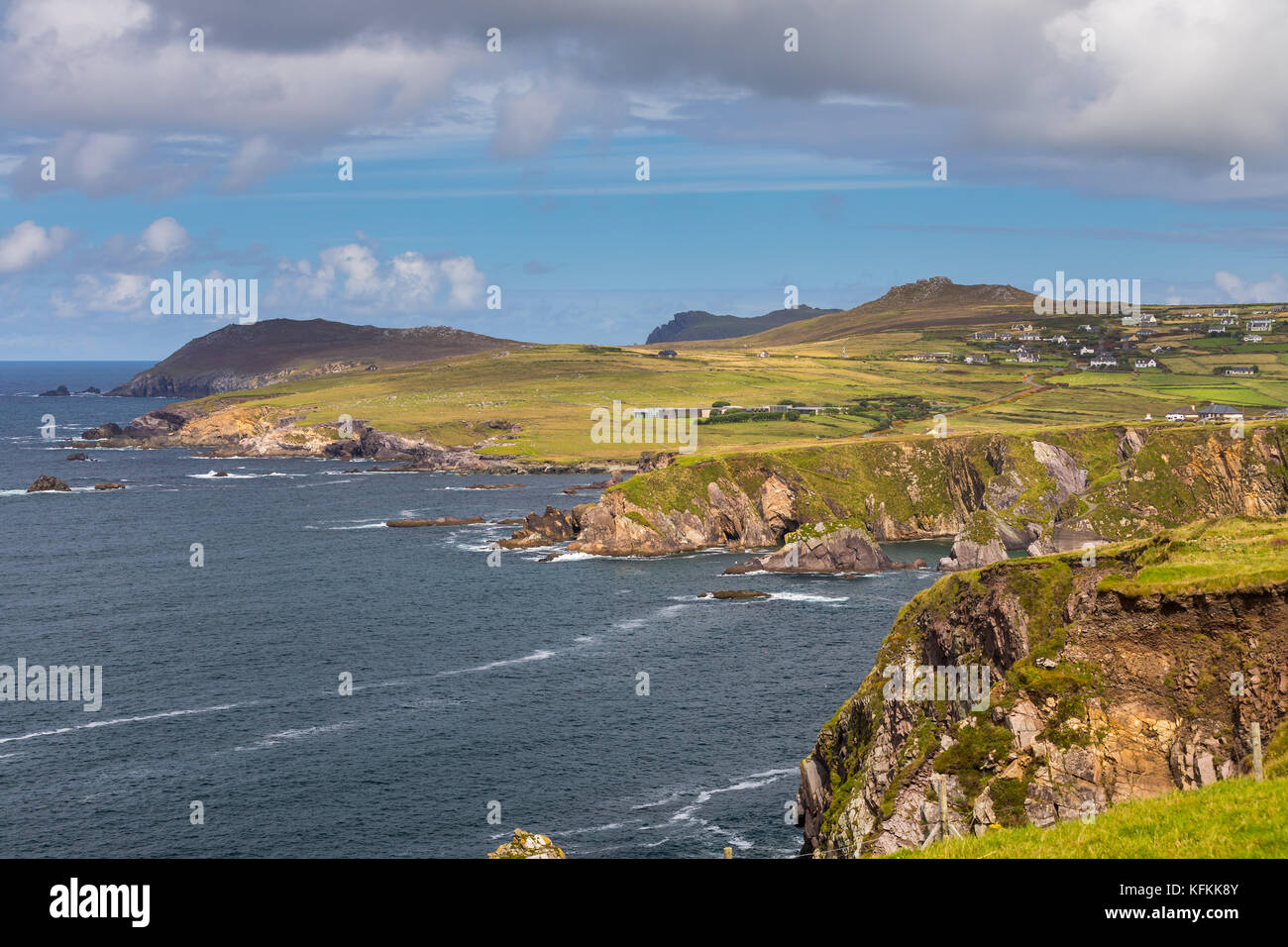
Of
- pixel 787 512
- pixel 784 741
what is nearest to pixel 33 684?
pixel 784 741

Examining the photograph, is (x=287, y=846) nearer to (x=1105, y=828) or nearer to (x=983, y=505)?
(x=1105, y=828)

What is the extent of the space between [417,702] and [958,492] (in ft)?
398

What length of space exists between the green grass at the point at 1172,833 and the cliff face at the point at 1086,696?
84.5ft

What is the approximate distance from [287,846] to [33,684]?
167ft

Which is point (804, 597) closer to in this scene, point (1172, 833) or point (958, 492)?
point (958, 492)

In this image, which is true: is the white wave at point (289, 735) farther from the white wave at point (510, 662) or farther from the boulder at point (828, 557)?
the boulder at point (828, 557)

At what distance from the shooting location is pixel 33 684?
104750mm

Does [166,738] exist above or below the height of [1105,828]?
below

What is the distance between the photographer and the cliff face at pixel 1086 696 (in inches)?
2072

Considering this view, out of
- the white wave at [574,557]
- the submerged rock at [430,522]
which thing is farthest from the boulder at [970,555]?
the submerged rock at [430,522]

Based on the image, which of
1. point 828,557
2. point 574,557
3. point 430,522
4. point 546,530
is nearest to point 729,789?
point 828,557

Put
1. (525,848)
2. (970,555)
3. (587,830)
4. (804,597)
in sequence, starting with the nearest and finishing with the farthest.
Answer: (525,848) < (587,830) < (804,597) < (970,555)

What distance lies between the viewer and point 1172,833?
23.8 m
